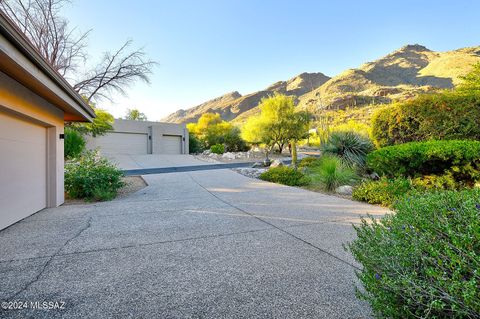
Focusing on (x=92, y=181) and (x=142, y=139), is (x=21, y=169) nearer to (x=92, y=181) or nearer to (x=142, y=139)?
(x=92, y=181)

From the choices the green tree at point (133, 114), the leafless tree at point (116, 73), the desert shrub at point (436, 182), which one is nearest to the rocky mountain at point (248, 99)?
the green tree at point (133, 114)

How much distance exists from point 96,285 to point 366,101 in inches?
1535

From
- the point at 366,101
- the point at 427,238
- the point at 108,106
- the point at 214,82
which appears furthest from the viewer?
the point at 366,101

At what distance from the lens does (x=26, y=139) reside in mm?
4734

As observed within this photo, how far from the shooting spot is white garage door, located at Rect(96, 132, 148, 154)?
23.4m

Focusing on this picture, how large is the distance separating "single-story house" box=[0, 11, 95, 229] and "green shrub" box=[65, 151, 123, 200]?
61 centimetres

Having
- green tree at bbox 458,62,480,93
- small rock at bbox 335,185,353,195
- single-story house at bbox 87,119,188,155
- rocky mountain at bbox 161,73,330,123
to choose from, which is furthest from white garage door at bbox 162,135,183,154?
rocky mountain at bbox 161,73,330,123

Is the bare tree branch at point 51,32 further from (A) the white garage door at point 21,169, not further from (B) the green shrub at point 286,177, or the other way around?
(B) the green shrub at point 286,177

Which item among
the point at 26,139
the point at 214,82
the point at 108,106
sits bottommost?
the point at 26,139

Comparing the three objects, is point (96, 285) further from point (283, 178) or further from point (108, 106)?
point (108, 106)

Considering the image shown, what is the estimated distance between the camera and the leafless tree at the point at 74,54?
1305 centimetres

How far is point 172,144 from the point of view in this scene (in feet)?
91.4

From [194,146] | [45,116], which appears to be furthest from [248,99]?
[45,116]

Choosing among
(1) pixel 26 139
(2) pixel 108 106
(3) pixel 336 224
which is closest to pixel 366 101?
(2) pixel 108 106
